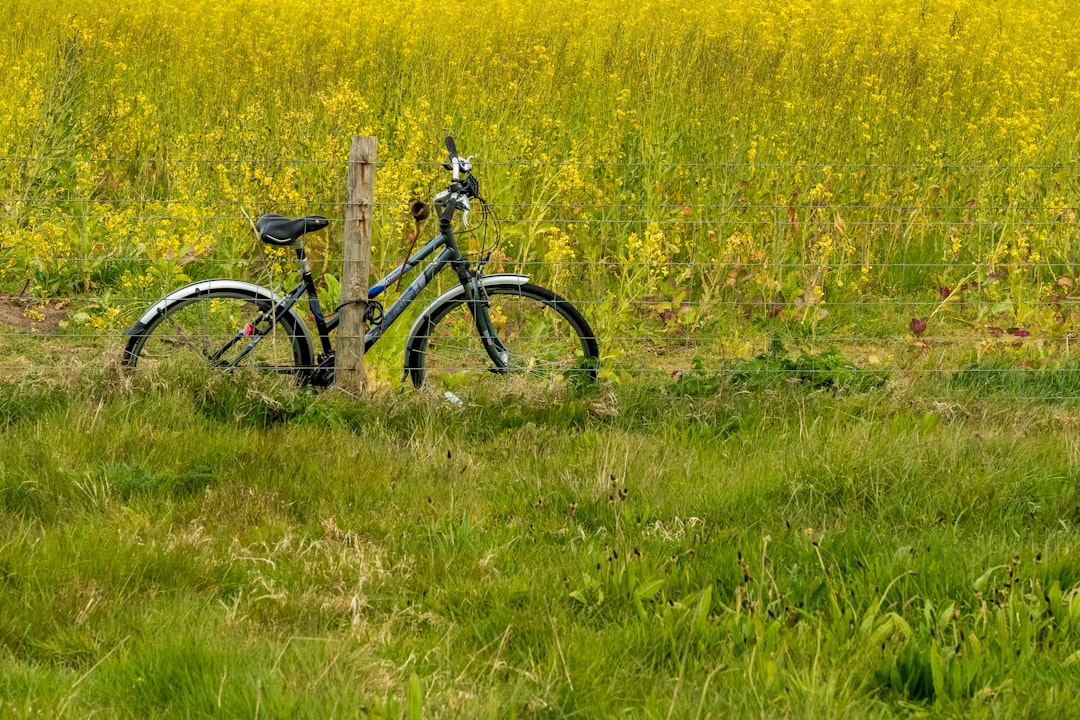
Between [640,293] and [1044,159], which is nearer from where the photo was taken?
[640,293]

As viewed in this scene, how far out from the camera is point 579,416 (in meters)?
5.79

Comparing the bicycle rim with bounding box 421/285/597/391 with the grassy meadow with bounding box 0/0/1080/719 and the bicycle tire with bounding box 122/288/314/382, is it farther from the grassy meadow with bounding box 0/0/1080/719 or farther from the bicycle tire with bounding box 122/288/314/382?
the bicycle tire with bounding box 122/288/314/382

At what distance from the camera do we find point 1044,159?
9469 millimetres

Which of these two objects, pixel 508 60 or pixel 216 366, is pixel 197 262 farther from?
pixel 508 60

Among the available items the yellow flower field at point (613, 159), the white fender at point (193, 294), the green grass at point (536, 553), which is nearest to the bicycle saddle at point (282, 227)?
the white fender at point (193, 294)

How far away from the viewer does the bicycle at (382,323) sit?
5945 mm

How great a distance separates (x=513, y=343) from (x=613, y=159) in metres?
2.67

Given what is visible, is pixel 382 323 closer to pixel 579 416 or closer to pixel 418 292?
pixel 418 292

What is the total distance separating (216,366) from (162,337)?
1.31 feet

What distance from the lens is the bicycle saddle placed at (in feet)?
19.3

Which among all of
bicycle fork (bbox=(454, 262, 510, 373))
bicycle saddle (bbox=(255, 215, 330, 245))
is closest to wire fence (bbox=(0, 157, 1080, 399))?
bicycle fork (bbox=(454, 262, 510, 373))

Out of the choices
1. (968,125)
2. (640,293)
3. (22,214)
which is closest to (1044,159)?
(968,125)

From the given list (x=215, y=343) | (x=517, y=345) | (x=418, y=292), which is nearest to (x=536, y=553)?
(x=418, y=292)

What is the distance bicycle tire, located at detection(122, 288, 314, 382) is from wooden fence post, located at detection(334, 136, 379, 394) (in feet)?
0.62
